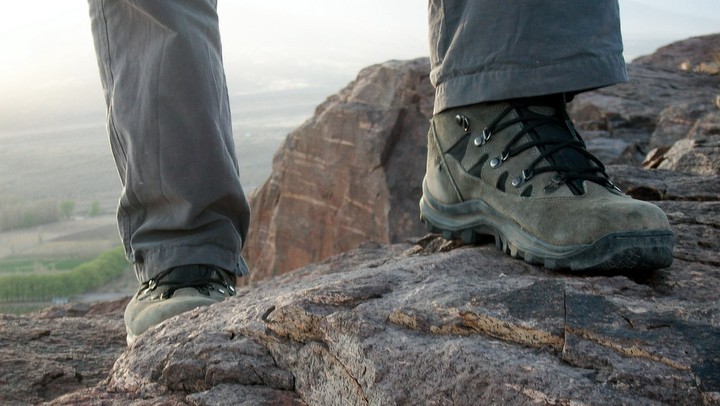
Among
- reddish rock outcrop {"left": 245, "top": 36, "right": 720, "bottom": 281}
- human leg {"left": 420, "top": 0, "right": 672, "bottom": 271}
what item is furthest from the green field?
human leg {"left": 420, "top": 0, "right": 672, "bottom": 271}

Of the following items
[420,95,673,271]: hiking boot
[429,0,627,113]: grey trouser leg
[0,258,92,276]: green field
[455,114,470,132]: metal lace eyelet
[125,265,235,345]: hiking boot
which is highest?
[429,0,627,113]: grey trouser leg

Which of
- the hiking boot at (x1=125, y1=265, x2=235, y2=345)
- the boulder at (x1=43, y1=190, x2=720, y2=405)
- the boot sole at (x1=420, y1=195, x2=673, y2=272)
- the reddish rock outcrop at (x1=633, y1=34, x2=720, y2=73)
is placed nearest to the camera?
the boulder at (x1=43, y1=190, x2=720, y2=405)

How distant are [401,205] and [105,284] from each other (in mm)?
2967

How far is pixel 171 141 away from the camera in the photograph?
233 centimetres

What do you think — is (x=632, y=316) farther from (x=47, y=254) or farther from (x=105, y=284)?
(x=47, y=254)

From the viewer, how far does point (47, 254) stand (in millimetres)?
11008

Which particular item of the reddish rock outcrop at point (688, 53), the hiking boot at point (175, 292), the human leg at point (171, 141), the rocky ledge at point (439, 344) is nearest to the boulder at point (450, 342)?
the rocky ledge at point (439, 344)

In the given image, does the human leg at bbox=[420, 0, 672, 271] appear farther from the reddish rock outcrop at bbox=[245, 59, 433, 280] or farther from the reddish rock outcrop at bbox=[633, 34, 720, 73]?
the reddish rock outcrop at bbox=[633, 34, 720, 73]

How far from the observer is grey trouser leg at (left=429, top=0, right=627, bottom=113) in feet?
6.41

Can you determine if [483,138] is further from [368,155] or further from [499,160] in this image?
[368,155]

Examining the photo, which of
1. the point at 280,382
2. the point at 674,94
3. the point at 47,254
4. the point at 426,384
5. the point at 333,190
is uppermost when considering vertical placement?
the point at 426,384

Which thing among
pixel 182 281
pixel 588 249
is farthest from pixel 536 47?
pixel 182 281

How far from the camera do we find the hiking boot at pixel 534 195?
71.9 inches

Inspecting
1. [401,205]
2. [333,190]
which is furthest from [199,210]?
[333,190]
